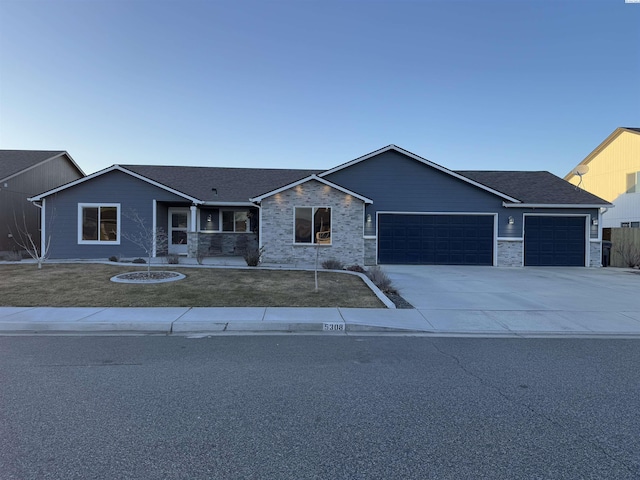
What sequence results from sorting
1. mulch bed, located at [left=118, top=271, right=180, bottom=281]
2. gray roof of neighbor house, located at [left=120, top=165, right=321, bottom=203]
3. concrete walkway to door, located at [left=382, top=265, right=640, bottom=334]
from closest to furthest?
concrete walkway to door, located at [left=382, top=265, right=640, bottom=334], mulch bed, located at [left=118, top=271, right=180, bottom=281], gray roof of neighbor house, located at [left=120, top=165, right=321, bottom=203]

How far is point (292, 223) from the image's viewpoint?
17.3 meters

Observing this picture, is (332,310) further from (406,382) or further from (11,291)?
(11,291)

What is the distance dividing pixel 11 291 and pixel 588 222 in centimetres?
2285

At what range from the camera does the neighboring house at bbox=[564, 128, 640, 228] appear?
25859 millimetres

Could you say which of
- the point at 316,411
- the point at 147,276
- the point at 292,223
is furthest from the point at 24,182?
the point at 316,411

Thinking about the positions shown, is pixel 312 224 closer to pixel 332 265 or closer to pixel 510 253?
pixel 332 265

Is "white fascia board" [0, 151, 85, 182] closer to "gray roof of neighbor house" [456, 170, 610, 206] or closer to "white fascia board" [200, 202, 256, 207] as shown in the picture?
"white fascia board" [200, 202, 256, 207]

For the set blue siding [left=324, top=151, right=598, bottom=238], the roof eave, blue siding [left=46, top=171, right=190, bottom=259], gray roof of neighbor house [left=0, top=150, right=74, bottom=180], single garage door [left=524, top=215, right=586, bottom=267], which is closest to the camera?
blue siding [left=46, top=171, right=190, bottom=259]

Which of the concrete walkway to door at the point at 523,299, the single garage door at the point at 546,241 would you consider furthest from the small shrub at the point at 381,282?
the single garage door at the point at 546,241

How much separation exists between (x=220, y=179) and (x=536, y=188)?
17.6 m

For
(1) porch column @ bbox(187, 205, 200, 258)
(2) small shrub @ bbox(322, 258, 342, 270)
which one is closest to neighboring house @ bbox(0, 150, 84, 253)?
(1) porch column @ bbox(187, 205, 200, 258)

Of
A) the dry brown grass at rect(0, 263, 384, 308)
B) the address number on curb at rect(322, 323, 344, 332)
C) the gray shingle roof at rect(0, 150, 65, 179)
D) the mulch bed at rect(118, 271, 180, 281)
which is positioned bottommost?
the address number on curb at rect(322, 323, 344, 332)

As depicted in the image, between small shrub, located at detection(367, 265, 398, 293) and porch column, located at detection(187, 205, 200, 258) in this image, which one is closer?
small shrub, located at detection(367, 265, 398, 293)

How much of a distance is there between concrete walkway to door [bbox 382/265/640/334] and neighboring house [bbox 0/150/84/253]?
20.7 metres
